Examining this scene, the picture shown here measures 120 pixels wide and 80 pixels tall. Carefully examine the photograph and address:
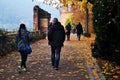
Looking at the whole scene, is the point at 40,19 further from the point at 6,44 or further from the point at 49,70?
the point at 49,70

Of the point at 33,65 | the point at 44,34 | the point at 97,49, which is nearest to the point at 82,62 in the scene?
the point at 97,49

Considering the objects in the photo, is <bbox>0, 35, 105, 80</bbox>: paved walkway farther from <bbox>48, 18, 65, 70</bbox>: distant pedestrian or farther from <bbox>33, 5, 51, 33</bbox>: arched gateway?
<bbox>33, 5, 51, 33</bbox>: arched gateway

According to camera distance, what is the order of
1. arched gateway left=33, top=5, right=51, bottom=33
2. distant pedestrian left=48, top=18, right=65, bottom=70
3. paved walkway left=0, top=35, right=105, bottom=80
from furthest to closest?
arched gateway left=33, top=5, right=51, bottom=33
distant pedestrian left=48, top=18, right=65, bottom=70
paved walkway left=0, top=35, right=105, bottom=80

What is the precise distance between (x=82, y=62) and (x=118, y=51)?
2.12 metres

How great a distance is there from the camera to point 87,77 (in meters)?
15.5

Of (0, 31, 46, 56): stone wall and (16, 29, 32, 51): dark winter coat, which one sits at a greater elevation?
(16, 29, 32, 51): dark winter coat

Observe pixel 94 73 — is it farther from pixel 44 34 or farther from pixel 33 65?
pixel 44 34

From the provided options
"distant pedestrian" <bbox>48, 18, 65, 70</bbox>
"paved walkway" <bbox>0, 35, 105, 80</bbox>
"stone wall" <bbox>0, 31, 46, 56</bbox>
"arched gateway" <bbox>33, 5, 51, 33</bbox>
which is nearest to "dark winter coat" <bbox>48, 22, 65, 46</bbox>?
"distant pedestrian" <bbox>48, 18, 65, 70</bbox>

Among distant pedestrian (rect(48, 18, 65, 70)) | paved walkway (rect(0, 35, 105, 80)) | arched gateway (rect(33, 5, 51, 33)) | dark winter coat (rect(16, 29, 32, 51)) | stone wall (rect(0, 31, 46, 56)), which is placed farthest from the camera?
arched gateway (rect(33, 5, 51, 33))

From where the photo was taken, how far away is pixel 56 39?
695 inches

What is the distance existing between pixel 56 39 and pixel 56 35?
0.59 feet

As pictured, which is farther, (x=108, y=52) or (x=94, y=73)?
(x=108, y=52)

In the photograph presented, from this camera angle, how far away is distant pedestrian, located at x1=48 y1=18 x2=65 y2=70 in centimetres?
1758

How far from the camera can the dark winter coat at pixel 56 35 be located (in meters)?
17.6
